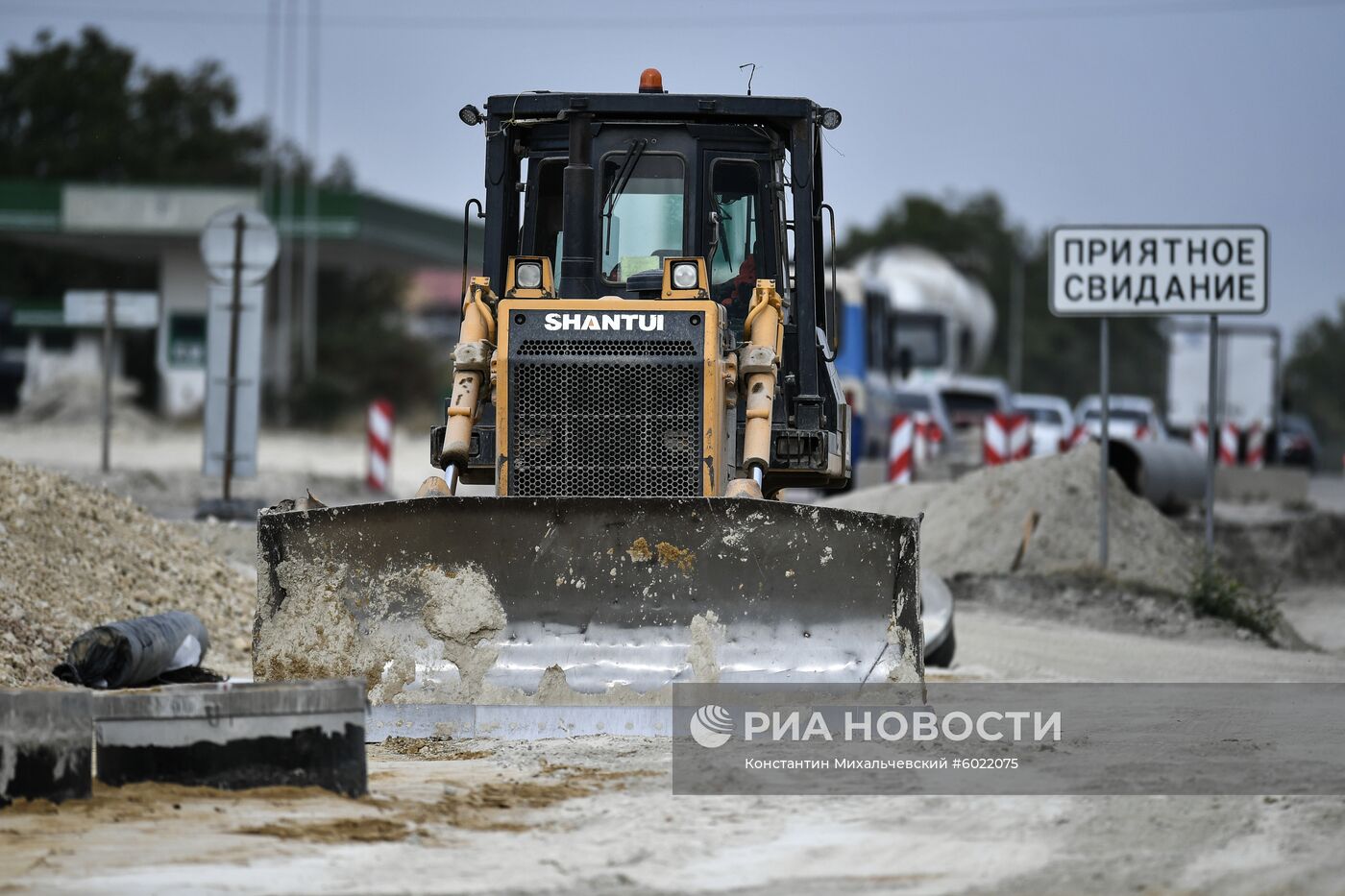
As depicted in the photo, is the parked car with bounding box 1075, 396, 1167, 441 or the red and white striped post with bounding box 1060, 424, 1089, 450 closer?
the red and white striped post with bounding box 1060, 424, 1089, 450

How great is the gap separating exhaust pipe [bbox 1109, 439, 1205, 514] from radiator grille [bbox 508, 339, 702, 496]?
13.0 m

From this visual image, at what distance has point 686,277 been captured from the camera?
837cm

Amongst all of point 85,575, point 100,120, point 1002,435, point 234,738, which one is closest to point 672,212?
point 234,738

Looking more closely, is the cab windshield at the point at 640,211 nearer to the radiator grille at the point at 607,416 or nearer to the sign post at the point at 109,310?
the radiator grille at the point at 607,416

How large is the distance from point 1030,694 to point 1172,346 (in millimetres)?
35691

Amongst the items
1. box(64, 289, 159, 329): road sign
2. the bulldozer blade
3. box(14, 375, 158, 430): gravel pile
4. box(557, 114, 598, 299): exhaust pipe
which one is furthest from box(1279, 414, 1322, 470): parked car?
the bulldozer blade

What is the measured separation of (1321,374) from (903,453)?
107510 millimetres

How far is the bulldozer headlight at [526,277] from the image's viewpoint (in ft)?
27.9

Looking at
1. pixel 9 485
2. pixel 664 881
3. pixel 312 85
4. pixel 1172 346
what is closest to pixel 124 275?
pixel 312 85

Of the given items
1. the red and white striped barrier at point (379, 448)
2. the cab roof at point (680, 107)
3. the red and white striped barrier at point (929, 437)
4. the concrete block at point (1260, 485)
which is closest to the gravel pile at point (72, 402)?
the red and white striped barrier at point (929, 437)

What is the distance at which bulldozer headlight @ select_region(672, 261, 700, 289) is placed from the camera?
8352 mm

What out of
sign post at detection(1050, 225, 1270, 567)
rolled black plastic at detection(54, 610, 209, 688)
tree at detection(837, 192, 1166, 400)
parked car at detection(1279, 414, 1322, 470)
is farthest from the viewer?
tree at detection(837, 192, 1166, 400)

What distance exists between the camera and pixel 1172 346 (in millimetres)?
43719

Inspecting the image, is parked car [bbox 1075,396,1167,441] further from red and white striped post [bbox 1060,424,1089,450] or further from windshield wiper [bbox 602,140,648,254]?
windshield wiper [bbox 602,140,648,254]
